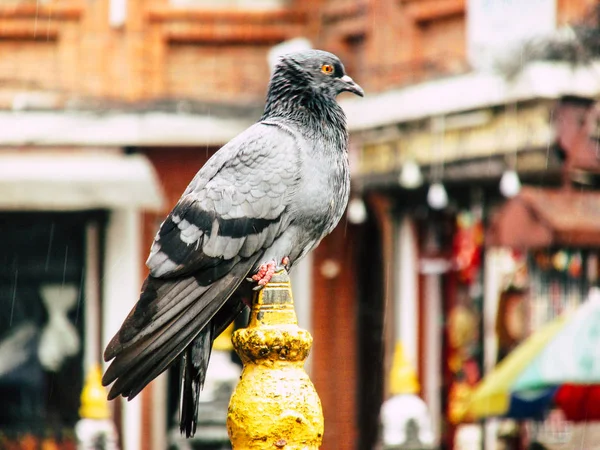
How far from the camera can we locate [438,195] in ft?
36.4

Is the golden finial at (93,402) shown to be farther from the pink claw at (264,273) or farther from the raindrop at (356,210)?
the pink claw at (264,273)

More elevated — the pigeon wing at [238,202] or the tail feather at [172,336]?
the pigeon wing at [238,202]

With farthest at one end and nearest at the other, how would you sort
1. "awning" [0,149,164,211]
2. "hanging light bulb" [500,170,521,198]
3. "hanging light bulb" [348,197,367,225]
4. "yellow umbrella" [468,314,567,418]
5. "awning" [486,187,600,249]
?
1. "hanging light bulb" [348,197,367,225]
2. "awning" [0,149,164,211]
3. "hanging light bulb" [500,170,521,198]
4. "awning" [486,187,600,249]
5. "yellow umbrella" [468,314,567,418]

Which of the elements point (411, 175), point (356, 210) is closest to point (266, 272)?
point (411, 175)

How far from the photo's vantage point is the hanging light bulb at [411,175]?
11477mm

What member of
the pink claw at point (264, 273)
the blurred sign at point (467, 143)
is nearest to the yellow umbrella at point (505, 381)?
the blurred sign at point (467, 143)

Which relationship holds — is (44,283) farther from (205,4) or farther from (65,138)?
(205,4)

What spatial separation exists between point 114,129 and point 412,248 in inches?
120

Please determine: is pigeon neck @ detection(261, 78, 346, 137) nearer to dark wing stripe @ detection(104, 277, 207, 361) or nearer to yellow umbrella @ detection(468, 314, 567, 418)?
dark wing stripe @ detection(104, 277, 207, 361)

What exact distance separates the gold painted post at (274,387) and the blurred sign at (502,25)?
22.3ft

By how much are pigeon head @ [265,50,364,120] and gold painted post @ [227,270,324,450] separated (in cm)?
98

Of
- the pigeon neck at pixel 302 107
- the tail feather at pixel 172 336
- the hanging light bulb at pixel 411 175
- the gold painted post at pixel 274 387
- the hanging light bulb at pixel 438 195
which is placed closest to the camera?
the gold painted post at pixel 274 387

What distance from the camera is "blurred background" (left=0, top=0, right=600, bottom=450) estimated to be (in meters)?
11.2

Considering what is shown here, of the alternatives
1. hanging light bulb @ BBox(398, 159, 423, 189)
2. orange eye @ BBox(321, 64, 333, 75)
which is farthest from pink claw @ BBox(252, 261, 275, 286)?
hanging light bulb @ BBox(398, 159, 423, 189)
